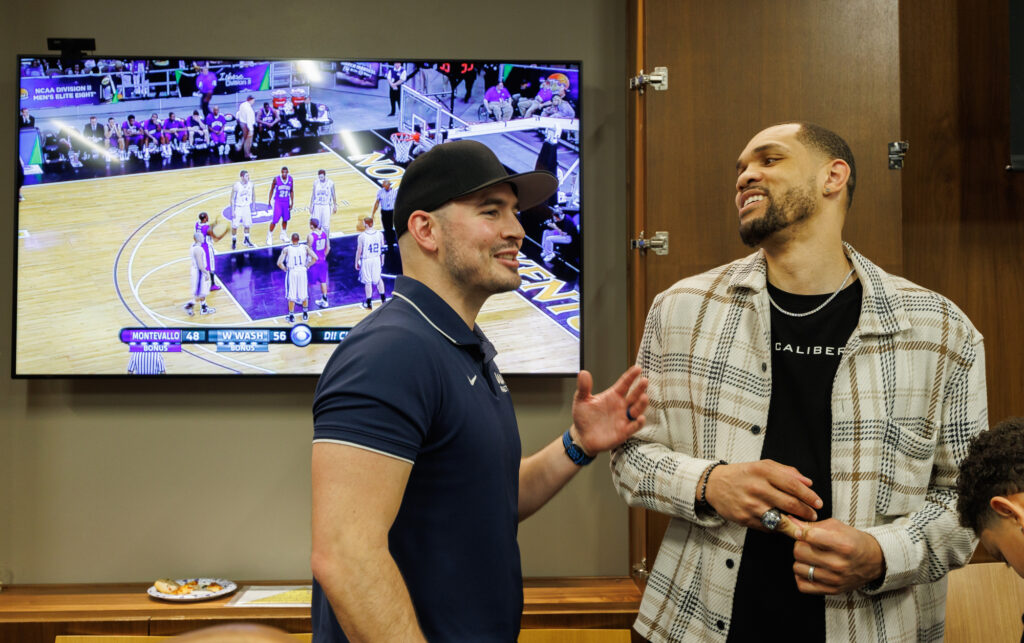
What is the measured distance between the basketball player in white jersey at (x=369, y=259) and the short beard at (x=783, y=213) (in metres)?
1.41

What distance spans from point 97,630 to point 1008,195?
10.9ft

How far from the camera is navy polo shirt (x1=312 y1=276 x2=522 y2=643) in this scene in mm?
1271

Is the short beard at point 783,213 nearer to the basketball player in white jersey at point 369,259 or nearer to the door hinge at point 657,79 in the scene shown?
the door hinge at point 657,79

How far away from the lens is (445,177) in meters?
1.58

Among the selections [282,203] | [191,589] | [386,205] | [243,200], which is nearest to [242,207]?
[243,200]

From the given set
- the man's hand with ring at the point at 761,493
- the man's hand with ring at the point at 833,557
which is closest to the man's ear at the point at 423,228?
the man's hand with ring at the point at 761,493

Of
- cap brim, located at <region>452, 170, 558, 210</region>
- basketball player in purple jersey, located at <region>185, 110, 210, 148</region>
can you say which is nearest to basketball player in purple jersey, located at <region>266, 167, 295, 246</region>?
basketball player in purple jersey, located at <region>185, 110, 210, 148</region>

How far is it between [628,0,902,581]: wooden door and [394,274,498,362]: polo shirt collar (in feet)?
4.16

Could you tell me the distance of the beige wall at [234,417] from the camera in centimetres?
291

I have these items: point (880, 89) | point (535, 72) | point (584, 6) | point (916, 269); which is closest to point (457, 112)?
point (535, 72)

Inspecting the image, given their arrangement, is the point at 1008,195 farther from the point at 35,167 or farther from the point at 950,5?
the point at 35,167

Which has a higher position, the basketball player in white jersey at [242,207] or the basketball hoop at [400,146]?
the basketball hoop at [400,146]

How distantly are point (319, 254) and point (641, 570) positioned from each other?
1538 mm

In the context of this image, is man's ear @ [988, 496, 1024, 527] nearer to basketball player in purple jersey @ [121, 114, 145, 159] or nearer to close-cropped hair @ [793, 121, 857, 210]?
close-cropped hair @ [793, 121, 857, 210]
